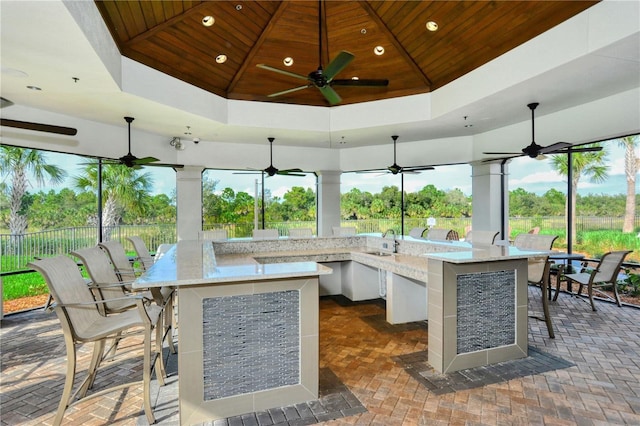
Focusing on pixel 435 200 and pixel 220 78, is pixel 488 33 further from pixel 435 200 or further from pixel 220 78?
pixel 435 200

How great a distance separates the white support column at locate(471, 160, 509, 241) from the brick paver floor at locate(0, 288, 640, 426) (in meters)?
3.46

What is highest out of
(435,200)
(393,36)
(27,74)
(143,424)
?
(393,36)

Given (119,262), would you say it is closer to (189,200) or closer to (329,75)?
(329,75)

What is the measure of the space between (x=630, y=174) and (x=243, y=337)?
6363 mm

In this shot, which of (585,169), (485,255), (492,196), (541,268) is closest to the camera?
(485,255)

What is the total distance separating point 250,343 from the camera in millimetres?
2279

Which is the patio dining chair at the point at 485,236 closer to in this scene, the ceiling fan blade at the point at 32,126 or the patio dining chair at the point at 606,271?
the patio dining chair at the point at 606,271

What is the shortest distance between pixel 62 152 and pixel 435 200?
793cm

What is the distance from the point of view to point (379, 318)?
430 centimetres

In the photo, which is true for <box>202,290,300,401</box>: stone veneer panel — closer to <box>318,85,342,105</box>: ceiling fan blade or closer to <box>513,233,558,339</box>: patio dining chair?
<box>318,85,342,105</box>: ceiling fan blade

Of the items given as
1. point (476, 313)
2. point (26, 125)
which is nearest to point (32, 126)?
point (26, 125)

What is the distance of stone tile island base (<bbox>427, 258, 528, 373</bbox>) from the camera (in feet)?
9.34

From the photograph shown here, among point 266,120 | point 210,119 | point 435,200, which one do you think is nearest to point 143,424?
point 210,119

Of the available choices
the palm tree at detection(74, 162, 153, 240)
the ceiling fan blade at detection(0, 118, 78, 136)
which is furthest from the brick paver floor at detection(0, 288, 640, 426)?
the palm tree at detection(74, 162, 153, 240)
